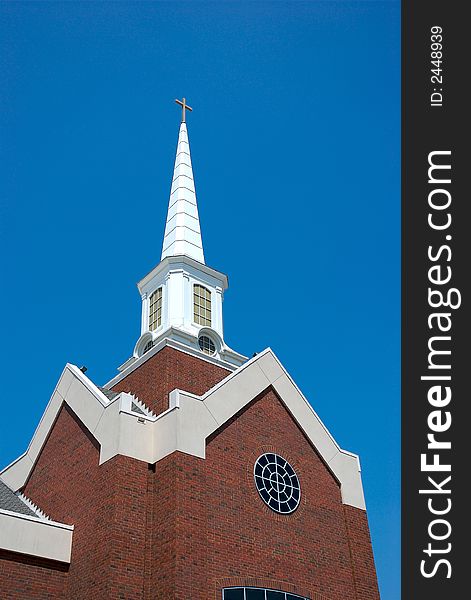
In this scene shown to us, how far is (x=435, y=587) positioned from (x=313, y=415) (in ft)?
32.7

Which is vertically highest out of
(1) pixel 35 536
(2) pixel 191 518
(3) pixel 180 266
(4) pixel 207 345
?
(3) pixel 180 266

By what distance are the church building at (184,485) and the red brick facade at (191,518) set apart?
0.14 feet

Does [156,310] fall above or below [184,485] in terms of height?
above

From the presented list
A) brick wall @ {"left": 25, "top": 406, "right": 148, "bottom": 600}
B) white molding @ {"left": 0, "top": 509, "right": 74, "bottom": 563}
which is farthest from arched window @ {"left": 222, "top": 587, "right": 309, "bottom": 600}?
white molding @ {"left": 0, "top": 509, "right": 74, "bottom": 563}

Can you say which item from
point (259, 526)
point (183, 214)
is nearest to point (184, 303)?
point (183, 214)

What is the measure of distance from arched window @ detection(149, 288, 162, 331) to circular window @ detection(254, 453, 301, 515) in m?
7.23

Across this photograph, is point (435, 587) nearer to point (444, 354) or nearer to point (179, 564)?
point (444, 354)

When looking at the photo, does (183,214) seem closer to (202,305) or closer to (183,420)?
(202,305)

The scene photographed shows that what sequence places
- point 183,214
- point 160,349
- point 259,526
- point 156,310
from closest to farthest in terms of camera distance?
point 259,526
point 160,349
point 156,310
point 183,214

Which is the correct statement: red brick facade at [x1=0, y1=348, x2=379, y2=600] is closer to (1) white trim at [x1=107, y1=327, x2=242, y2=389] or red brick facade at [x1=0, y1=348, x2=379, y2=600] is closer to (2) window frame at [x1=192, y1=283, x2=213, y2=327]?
(1) white trim at [x1=107, y1=327, x2=242, y2=389]

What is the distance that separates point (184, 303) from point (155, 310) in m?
1.46

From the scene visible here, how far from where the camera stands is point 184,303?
26.3m

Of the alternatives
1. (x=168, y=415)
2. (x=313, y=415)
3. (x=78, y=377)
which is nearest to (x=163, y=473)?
(x=168, y=415)

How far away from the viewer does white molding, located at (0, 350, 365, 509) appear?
65.2 feet
